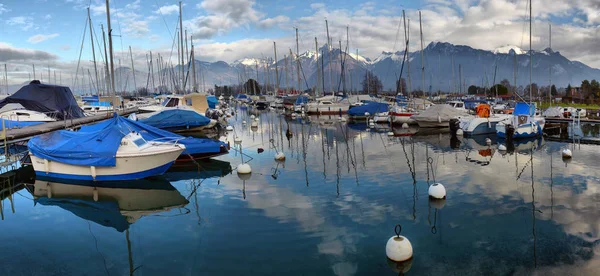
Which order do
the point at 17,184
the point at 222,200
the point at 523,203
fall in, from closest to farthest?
1. the point at 523,203
2. the point at 222,200
3. the point at 17,184

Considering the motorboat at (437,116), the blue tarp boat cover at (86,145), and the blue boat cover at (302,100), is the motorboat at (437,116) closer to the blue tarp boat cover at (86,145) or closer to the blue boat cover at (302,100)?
the blue tarp boat cover at (86,145)

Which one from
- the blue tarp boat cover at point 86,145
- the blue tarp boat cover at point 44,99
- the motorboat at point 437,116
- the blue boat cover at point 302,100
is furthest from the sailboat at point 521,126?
the blue boat cover at point 302,100

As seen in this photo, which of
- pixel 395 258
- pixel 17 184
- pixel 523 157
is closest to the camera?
pixel 395 258

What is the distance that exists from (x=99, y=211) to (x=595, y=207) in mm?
18750

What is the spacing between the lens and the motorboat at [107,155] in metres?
18.4

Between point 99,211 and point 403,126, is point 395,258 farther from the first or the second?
point 403,126

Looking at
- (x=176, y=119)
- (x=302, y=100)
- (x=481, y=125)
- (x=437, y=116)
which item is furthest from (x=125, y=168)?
(x=302, y=100)

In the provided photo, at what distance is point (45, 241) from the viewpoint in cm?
1260

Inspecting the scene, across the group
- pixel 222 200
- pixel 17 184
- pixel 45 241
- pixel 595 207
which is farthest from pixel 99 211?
pixel 595 207

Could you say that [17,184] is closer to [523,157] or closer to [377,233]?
[377,233]

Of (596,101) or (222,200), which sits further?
(596,101)

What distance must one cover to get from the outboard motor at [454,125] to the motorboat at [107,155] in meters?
31.2

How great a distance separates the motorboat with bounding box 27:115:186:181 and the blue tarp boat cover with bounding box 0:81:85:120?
1928cm

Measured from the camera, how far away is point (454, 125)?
4244cm
